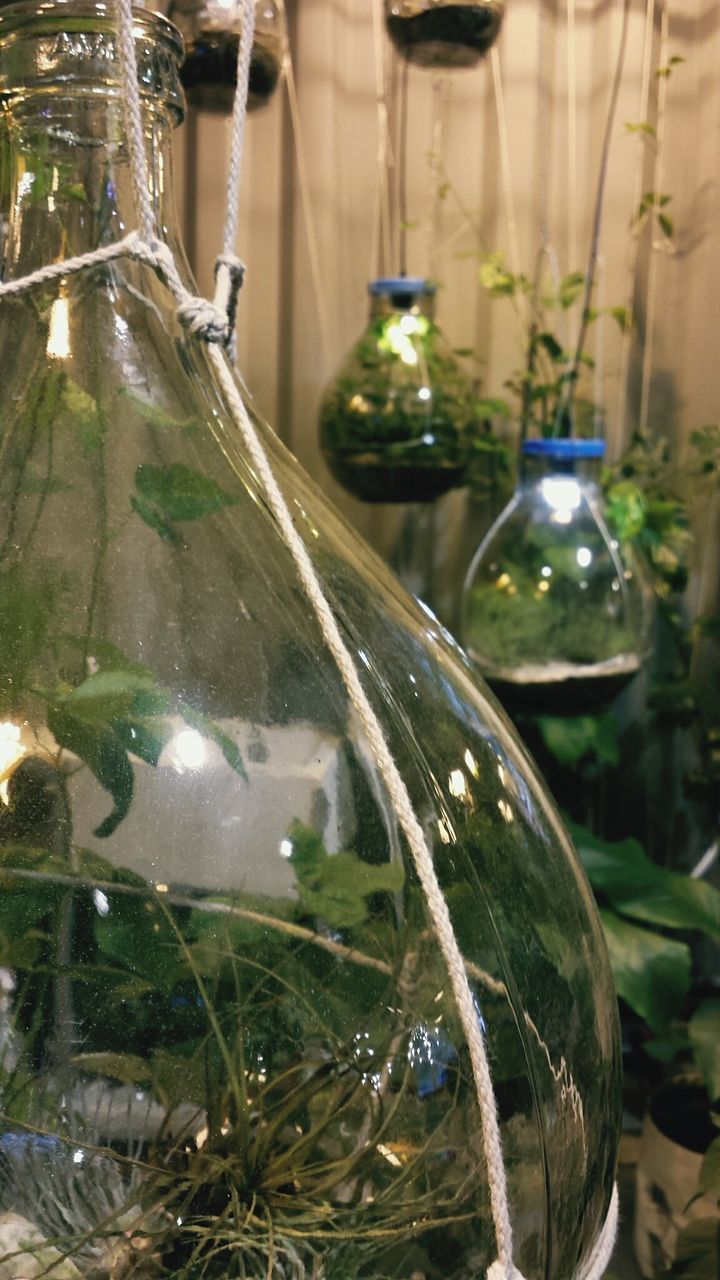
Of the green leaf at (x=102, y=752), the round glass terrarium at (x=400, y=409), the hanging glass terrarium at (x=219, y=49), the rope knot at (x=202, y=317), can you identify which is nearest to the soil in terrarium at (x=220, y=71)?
the hanging glass terrarium at (x=219, y=49)

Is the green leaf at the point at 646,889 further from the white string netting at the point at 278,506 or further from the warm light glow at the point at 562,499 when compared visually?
the white string netting at the point at 278,506

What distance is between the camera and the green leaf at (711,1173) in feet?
3.03

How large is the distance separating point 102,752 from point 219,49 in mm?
972

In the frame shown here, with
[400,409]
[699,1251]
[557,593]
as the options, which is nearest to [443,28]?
[400,409]

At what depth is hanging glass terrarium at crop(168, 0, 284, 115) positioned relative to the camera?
1.02 m

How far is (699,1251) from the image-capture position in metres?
0.98

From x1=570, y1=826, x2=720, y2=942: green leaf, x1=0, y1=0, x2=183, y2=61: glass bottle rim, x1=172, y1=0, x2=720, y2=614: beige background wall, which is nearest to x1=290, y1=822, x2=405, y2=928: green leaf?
x1=0, y1=0, x2=183, y2=61: glass bottle rim

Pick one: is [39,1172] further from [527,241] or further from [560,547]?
[527,241]

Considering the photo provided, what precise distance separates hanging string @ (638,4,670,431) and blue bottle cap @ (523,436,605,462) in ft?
1.19

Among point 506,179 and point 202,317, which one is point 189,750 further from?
point 506,179

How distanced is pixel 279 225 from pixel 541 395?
495 millimetres

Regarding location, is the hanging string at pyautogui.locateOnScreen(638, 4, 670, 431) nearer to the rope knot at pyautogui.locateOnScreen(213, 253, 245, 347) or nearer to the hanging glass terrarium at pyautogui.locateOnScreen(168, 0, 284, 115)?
the hanging glass terrarium at pyautogui.locateOnScreen(168, 0, 284, 115)

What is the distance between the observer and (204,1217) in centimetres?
26

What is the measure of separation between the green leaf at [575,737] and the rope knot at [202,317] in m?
1.23
